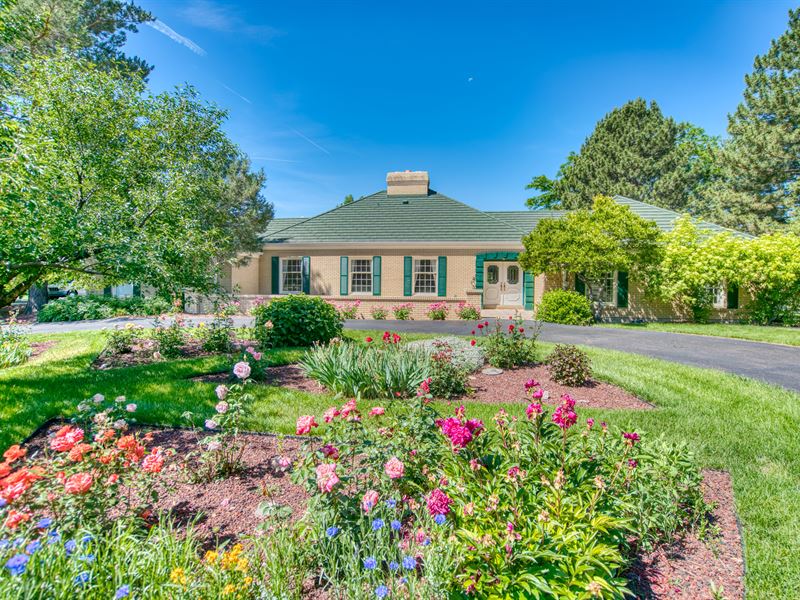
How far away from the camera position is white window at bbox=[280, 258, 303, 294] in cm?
1786

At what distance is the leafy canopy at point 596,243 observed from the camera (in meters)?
14.3

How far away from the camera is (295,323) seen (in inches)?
324

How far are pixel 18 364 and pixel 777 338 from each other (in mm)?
18499

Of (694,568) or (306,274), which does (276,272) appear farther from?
(694,568)

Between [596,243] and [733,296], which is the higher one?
[596,243]

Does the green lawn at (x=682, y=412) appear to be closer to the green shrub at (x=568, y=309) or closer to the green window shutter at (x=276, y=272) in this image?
the green shrub at (x=568, y=309)

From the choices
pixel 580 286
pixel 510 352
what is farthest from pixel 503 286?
pixel 510 352

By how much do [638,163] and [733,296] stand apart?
15.0m

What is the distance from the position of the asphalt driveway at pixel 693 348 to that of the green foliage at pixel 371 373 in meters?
5.90

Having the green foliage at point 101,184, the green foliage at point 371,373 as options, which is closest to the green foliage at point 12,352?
the green foliage at point 101,184

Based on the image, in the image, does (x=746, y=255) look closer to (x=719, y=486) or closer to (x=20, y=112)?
(x=719, y=486)

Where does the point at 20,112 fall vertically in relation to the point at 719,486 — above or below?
above

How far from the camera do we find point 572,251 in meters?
14.5

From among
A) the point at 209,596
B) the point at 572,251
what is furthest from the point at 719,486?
the point at 572,251
